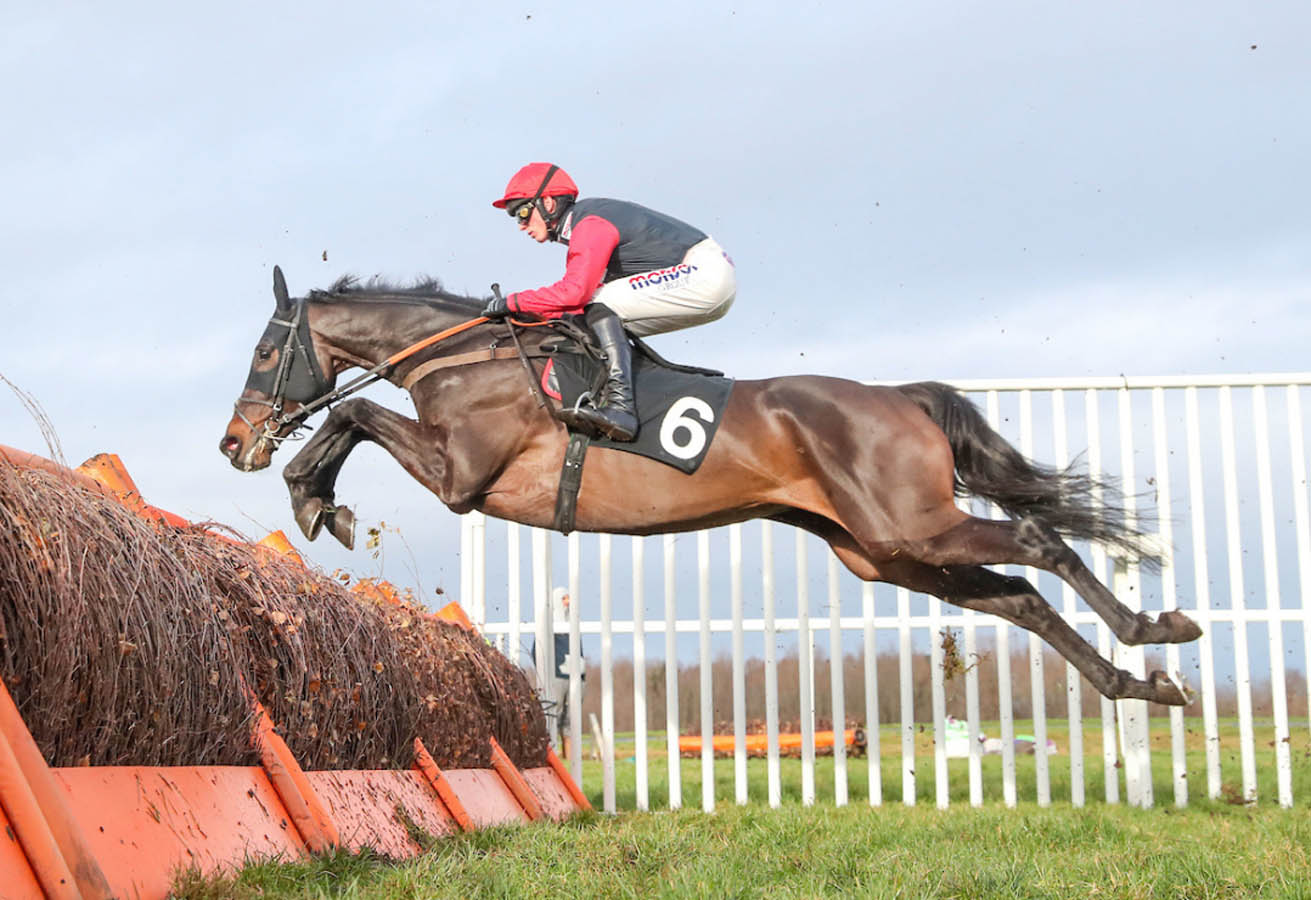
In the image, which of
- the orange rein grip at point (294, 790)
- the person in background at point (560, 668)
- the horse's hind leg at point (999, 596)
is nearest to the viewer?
the orange rein grip at point (294, 790)

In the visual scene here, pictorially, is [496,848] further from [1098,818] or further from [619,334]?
[1098,818]

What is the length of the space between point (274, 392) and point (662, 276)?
1.70 metres

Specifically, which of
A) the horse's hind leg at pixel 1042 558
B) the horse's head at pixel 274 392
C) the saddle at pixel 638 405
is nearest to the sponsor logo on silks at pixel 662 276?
the saddle at pixel 638 405

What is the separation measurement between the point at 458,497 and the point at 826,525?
166 cm

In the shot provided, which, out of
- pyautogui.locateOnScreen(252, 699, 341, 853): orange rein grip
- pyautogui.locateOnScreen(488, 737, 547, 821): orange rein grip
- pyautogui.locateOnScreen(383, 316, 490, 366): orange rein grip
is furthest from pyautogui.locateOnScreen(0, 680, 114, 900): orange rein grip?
pyautogui.locateOnScreen(488, 737, 547, 821): orange rein grip

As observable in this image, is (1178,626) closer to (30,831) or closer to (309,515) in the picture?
(309,515)

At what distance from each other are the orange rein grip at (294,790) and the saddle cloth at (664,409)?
5.93 feet

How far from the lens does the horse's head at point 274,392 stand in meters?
5.59

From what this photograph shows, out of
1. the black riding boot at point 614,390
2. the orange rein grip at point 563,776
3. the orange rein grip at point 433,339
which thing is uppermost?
the orange rein grip at point 433,339

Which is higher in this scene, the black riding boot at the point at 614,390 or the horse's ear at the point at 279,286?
the horse's ear at the point at 279,286

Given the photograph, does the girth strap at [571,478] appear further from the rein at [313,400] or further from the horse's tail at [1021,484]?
the horse's tail at [1021,484]

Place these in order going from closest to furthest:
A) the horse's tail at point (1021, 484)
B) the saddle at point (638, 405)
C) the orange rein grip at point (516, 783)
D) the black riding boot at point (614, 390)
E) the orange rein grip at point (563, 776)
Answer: the black riding boot at point (614, 390) → the saddle at point (638, 405) → the horse's tail at point (1021, 484) → the orange rein grip at point (516, 783) → the orange rein grip at point (563, 776)

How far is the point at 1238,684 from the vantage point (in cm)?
835

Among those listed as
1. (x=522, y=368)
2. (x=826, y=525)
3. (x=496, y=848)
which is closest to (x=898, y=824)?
(x=826, y=525)
